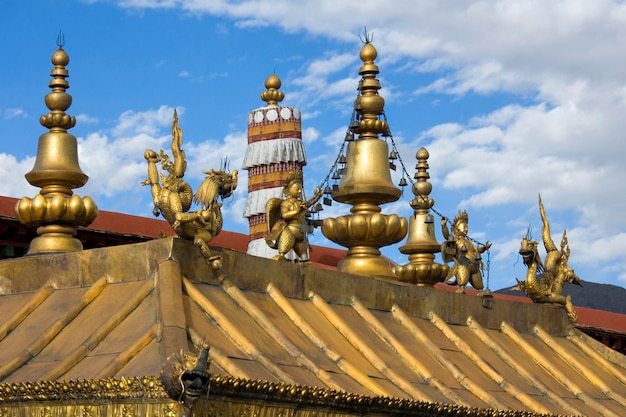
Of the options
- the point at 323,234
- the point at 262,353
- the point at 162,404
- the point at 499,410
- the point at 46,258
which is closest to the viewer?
the point at 162,404

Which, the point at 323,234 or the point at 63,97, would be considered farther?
the point at 323,234

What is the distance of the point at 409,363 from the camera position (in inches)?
547

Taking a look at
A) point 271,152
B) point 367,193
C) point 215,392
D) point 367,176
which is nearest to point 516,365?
point 367,193

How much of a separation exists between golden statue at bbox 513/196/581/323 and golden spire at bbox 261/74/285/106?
1269cm

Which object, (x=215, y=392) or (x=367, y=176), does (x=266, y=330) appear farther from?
(x=367, y=176)

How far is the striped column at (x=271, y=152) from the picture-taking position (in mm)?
37750

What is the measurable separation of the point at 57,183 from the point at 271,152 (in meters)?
24.1

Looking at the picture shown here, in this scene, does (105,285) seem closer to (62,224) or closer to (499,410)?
(62,224)

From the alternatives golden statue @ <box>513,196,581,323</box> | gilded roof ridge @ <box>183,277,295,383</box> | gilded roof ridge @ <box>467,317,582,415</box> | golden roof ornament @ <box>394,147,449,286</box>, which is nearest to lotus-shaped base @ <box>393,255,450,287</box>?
golden roof ornament @ <box>394,147,449,286</box>

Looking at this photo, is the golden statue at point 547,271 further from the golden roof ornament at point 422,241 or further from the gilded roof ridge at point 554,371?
the golden roof ornament at point 422,241

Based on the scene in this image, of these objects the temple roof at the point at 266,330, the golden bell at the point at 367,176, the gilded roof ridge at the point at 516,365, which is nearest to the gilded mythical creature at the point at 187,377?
the temple roof at the point at 266,330

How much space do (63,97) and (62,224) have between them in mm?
1270

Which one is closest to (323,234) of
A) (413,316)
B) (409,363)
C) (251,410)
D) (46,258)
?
(413,316)

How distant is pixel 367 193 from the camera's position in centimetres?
1722
